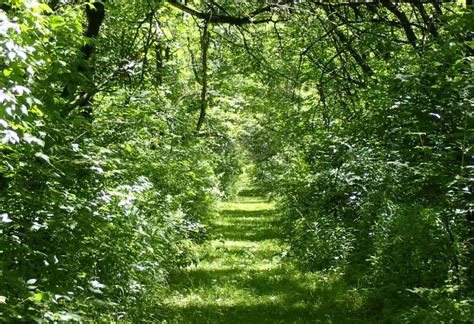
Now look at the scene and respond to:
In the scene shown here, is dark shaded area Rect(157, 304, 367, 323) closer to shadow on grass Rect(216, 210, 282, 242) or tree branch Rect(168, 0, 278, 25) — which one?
tree branch Rect(168, 0, 278, 25)

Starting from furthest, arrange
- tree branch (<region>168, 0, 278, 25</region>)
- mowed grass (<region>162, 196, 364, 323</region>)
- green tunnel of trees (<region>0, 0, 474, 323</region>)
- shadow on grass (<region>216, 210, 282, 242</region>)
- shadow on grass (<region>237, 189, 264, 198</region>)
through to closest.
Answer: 1. shadow on grass (<region>237, 189, 264, 198</region>)
2. shadow on grass (<region>216, 210, 282, 242</region>)
3. mowed grass (<region>162, 196, 364, 323</region>)
4. tree branch (<region>168, 0, 278, 25</region>)
5. green tunnel of trees (<region>0, 0, 474, 323</region>)

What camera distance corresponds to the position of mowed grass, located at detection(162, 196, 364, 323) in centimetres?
727

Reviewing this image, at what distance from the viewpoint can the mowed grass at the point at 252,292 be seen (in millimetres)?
7266

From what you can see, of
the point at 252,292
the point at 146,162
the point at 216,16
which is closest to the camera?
the point at 216,16

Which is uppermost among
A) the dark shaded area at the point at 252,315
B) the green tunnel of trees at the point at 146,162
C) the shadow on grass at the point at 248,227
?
the green tunnel of trees at the point at 146,162

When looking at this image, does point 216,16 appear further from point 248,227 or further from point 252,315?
point 248,227

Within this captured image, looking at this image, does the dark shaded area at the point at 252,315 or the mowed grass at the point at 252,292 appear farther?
the mowed grass at the point at 252,292

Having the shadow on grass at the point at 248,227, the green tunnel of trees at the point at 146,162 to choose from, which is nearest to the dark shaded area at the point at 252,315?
the green tunnel of trees at the point at 146,162

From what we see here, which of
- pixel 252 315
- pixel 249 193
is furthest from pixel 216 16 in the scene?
pixel 249 193

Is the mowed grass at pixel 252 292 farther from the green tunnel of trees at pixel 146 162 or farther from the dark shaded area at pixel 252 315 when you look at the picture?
the green tunnel of trees at pixel 146 162

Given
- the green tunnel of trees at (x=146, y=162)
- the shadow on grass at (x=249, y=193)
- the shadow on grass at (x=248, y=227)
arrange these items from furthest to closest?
the shadow on grass at (x=249, y=193)
the shadow on grass at (x=248, y=227)
the green tunnel of trees at (x=146, y=162)

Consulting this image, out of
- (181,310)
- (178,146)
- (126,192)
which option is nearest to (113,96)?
(126,192)

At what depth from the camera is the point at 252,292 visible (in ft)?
29.1

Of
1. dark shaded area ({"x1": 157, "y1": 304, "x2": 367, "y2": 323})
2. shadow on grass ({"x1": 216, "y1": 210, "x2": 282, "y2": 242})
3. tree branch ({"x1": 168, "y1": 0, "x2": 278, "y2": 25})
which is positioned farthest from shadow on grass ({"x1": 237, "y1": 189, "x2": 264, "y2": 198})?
tree branch ({"x1": 168, "y1": 0, "x2": 278, "y2": 25})
